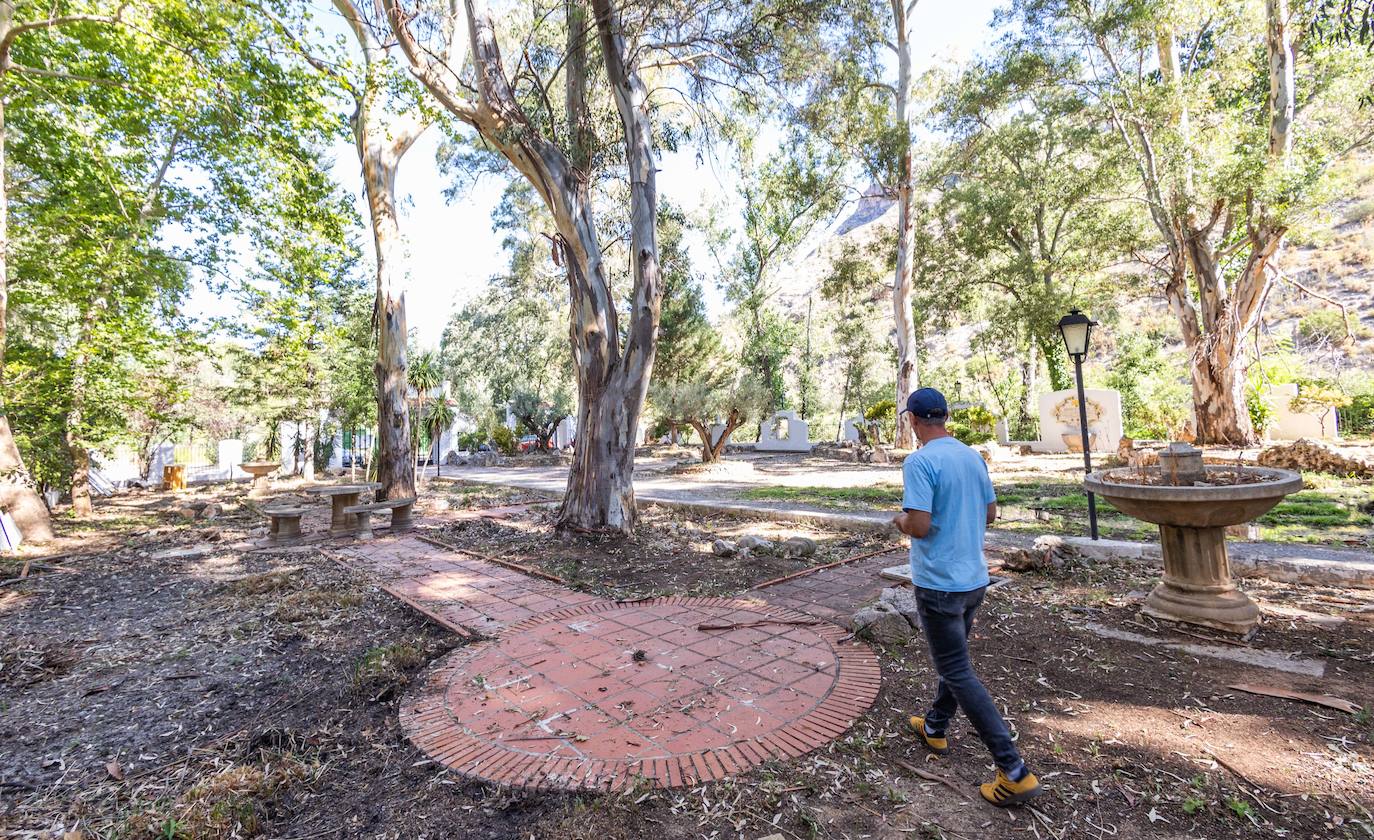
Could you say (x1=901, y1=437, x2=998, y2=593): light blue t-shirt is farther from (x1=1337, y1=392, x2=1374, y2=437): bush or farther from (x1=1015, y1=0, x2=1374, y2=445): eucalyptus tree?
(x1=1337, y1=392, x2=1374, y2=437): bush

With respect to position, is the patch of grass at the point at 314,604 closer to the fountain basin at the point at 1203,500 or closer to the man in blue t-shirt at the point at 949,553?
the man in blue t-shirt at the point at 949,553

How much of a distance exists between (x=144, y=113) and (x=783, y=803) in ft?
35.6

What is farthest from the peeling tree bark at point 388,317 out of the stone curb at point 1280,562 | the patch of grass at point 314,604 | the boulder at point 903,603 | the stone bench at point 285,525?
the stone curb at point 1280,562

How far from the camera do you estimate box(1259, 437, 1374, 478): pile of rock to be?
29.1 feet

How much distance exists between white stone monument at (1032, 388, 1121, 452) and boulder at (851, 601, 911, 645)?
1519 centimetres

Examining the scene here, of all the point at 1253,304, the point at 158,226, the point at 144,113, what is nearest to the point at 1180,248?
the point at 1253,304

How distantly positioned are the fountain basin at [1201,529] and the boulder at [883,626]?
147 centimetres

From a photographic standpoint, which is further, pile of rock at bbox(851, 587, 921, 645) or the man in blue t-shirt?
pile of rock at bbox(851, 587, 921, 645)

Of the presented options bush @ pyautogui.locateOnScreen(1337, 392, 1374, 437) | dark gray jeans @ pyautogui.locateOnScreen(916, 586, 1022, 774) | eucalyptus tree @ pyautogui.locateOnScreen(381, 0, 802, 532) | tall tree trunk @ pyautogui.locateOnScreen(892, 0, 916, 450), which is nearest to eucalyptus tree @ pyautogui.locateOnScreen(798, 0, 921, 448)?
tall tree trunk @ pyautogui.locateOnScreen(892, 0, 916, 450)

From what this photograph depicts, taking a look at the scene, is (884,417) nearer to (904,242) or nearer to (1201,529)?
(904,242)

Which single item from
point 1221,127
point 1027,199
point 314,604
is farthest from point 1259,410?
point 314,604

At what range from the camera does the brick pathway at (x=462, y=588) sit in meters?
4.36

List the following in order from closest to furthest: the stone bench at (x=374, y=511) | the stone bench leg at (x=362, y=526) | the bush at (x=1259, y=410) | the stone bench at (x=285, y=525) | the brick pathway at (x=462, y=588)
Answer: the brick pathway at (x=462, y=588) → the stone bench at (x=285, y=525) → the stone bench at (x=374, y=511) → the stone bench leg at (x=362, y=526) → the bush at (x=1259, y=410)

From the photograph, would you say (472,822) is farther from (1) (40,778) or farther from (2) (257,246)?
(2) (257,246)
